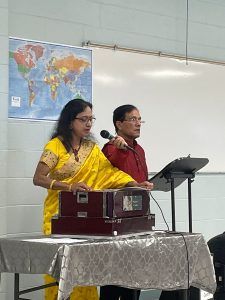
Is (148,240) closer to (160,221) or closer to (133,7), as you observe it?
(160,221)

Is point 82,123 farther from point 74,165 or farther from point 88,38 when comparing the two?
point 88,38

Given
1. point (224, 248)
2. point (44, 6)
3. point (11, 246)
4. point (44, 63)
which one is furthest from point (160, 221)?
point (11, 246)

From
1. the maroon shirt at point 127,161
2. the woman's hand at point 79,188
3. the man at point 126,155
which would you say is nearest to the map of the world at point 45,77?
the man at point 126,155

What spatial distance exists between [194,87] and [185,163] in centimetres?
162

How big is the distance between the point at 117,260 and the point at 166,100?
7.76 feet

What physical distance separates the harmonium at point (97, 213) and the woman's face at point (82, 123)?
1.89ft

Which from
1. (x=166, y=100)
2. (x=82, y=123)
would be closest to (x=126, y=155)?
(x=82, y=123)

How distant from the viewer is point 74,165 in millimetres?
3135

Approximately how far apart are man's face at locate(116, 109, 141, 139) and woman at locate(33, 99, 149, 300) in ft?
1.06

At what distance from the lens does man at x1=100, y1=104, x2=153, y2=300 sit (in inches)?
129

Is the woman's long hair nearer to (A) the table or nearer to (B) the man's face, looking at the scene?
(B) the man's face

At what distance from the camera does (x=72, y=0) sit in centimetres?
423

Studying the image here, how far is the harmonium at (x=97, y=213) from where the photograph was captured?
260cm

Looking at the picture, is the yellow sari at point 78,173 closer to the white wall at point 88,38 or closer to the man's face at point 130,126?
the man's face at point 130,126
